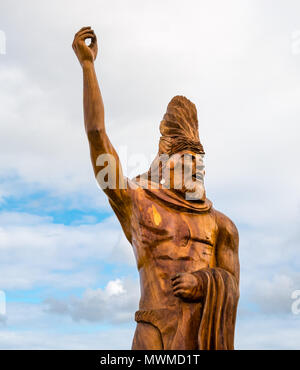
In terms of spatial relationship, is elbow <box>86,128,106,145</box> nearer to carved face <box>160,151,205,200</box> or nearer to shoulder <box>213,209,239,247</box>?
carved face <box>160,151,205,200</box>

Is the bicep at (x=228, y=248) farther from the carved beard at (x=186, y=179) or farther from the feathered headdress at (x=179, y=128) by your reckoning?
the feathered headdress at (x=179, y=128)

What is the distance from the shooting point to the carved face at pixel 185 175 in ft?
19.8

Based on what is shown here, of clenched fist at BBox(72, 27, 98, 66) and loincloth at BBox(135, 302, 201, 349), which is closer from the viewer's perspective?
loincloth at BBox(135, 302, 201, 349)

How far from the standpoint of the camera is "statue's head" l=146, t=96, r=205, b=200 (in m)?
6.07

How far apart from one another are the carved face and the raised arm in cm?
50

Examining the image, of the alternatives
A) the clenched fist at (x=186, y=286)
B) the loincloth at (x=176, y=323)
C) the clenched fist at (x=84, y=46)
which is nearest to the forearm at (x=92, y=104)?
the clenched fist at (x=84, y=46)

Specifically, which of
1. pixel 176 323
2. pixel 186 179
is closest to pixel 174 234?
pixel 186 179

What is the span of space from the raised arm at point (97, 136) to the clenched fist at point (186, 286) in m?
0.91

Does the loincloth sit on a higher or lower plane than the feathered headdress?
lower

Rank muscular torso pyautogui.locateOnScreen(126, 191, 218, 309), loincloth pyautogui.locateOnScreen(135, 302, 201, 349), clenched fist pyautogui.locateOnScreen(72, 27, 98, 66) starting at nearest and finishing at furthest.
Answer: loincloth pyautogui.locateOnScreen(135, 302, 201, 349), muscular torso pyautogui.locateOnScreen(126, 191, 218, 309), clenched fist pyautogui.locateOnScreen(72, 27, 98, 66)

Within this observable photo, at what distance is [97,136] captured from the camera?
5.63 meters

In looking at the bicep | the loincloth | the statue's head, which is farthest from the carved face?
the loincloth

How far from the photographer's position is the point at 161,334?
5445 mm
